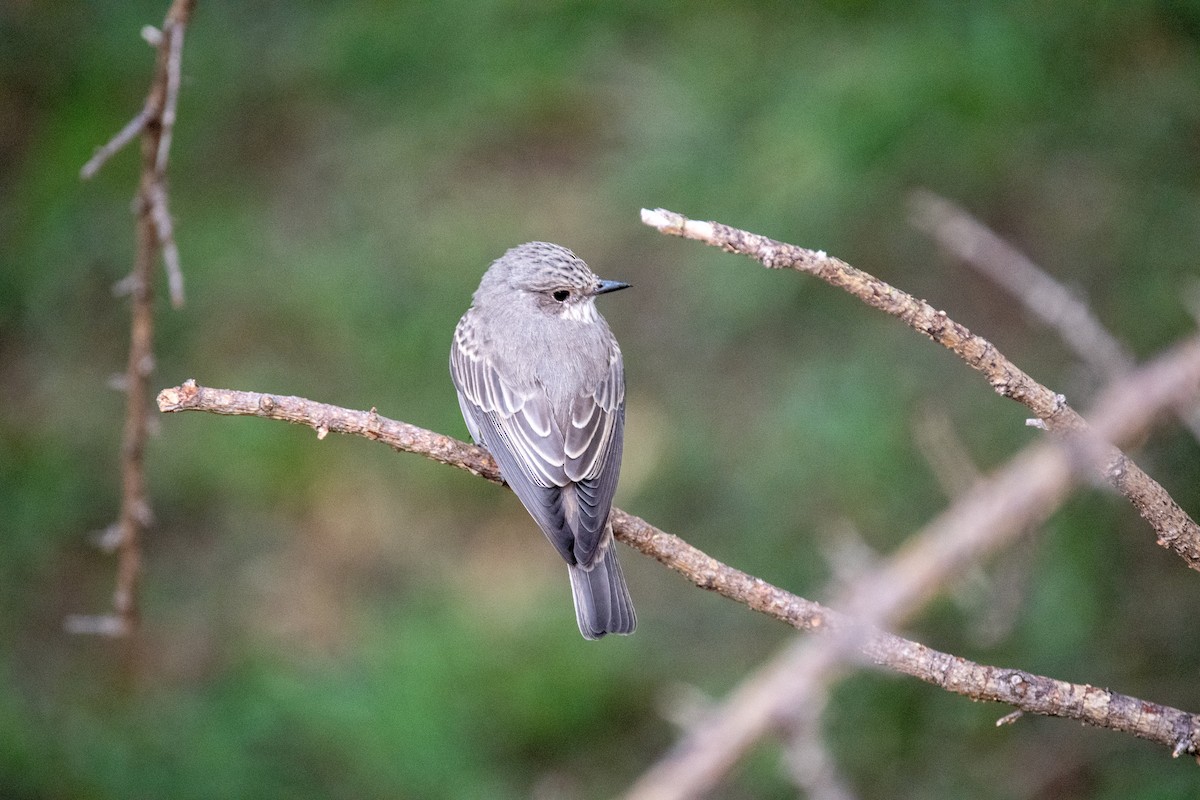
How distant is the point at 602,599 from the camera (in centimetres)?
448

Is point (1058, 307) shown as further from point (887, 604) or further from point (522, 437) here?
point (522, 437)

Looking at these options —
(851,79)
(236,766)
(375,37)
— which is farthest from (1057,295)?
(375,37)

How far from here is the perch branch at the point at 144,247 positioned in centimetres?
328

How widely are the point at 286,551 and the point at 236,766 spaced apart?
186cm

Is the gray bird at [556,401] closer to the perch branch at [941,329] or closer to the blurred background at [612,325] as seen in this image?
the blurred background at [612,325]

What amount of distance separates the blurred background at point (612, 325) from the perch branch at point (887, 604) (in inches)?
92.4

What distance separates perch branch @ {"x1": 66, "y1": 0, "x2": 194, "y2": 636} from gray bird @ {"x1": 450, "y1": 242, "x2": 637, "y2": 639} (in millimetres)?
1215

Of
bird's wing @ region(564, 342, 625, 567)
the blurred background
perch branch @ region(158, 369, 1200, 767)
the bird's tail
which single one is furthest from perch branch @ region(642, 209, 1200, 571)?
the blurred background

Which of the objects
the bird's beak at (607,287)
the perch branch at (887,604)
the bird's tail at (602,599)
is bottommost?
the perch branch at (887,604)

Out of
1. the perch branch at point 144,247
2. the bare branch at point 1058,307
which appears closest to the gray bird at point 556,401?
the perch branch at point 144,247

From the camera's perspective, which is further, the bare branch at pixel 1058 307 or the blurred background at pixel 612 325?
the blurred background at pixel 612 325

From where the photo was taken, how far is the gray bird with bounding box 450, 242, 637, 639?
175 inches

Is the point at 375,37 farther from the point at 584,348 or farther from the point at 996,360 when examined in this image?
the point at 996,360

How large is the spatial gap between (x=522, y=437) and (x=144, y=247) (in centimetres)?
159
